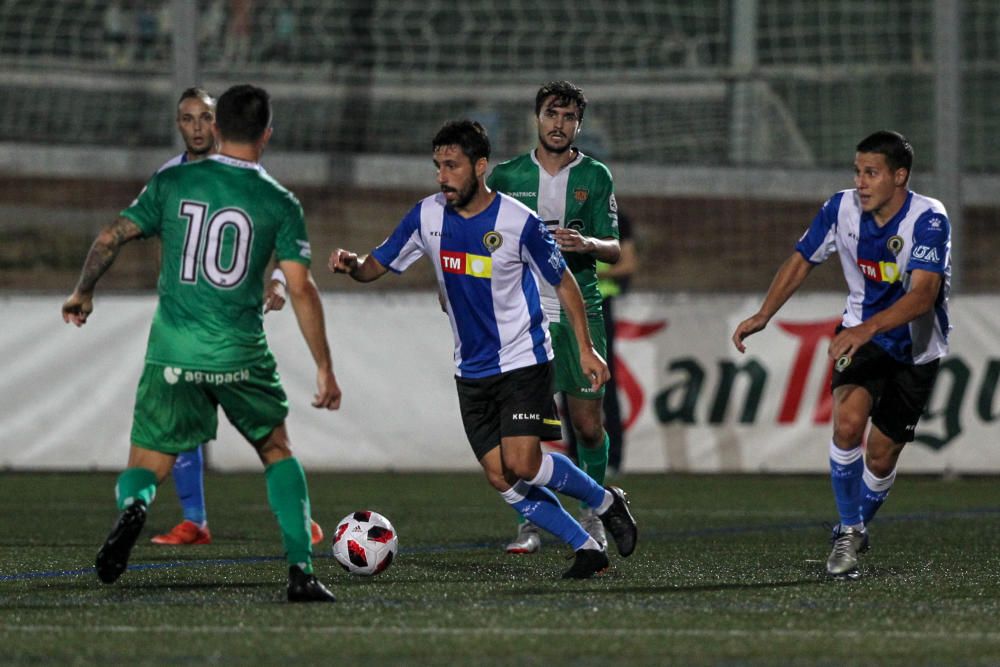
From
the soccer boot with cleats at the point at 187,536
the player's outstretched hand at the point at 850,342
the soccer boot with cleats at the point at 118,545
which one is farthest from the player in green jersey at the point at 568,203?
the soccer boot with cleats at the point at 118,545

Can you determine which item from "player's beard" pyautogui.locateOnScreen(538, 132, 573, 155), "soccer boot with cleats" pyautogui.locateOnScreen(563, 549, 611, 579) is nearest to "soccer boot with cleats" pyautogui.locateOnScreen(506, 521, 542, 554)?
"soccer boot with cleats" pyautogui.locateOnScreen(563, 549, 611, 579)

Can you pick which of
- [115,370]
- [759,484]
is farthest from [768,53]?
[115,370]

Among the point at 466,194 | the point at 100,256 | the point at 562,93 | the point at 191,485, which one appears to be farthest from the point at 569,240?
the point at 191,485

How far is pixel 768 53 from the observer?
17281mm

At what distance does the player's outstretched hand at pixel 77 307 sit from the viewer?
6051 mm

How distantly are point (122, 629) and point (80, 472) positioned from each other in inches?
337

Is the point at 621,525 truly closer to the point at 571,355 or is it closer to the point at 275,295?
the point at 571,355

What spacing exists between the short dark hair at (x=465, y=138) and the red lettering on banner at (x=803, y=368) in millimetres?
6905

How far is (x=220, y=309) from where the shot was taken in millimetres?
6008

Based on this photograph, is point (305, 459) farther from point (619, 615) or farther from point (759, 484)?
point (619, 615)

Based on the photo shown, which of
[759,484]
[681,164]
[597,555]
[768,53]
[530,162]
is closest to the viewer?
[597,555]

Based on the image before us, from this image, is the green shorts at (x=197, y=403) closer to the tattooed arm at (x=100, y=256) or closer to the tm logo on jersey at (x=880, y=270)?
the tattooed arm at (x=100, y=256)

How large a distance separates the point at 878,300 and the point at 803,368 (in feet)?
19.5

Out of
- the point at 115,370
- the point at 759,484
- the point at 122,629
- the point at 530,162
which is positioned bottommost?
the point at 759,484
